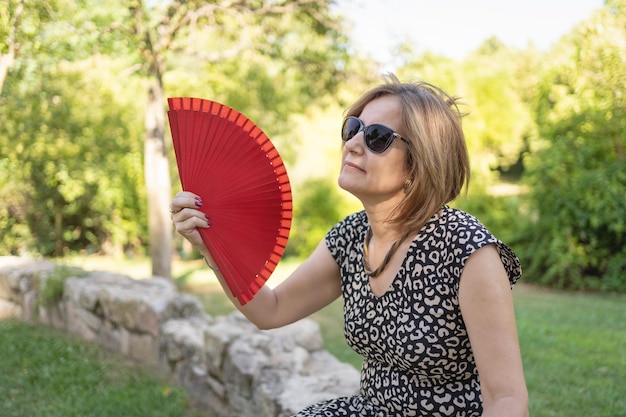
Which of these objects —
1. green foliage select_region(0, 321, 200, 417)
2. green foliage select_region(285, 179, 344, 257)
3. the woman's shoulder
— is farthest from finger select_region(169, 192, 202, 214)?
green foliage select_region(285, 179, 344, 257)

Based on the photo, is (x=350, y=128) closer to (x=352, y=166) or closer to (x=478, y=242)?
(x=352, y=166)

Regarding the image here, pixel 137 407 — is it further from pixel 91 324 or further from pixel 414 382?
pixel 414 382

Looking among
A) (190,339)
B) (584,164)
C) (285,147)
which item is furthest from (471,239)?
(285,147)

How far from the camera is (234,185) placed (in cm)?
182

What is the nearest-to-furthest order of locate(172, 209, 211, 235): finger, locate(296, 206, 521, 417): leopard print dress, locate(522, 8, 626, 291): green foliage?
1. locate(296, 206, 521, 417): leopard print dress
2. locate(172, 209, 211, 235): finger
3. locate(522, 8, 626, 291): green foliage

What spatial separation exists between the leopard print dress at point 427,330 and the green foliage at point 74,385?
2.22 metres

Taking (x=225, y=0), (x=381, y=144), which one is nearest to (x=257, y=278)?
(x=381, y=144)

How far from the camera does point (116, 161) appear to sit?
426 inches

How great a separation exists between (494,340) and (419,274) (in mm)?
264

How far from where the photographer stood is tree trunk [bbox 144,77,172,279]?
702 cm

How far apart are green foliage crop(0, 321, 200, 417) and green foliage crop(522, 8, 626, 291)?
626 cm

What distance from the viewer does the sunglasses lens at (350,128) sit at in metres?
1.83

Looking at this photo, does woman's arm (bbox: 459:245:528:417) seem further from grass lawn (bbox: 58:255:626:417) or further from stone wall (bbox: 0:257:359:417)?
grass lawn (bbox: 58:255:626:417)

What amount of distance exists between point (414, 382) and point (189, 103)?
0.93 metres
